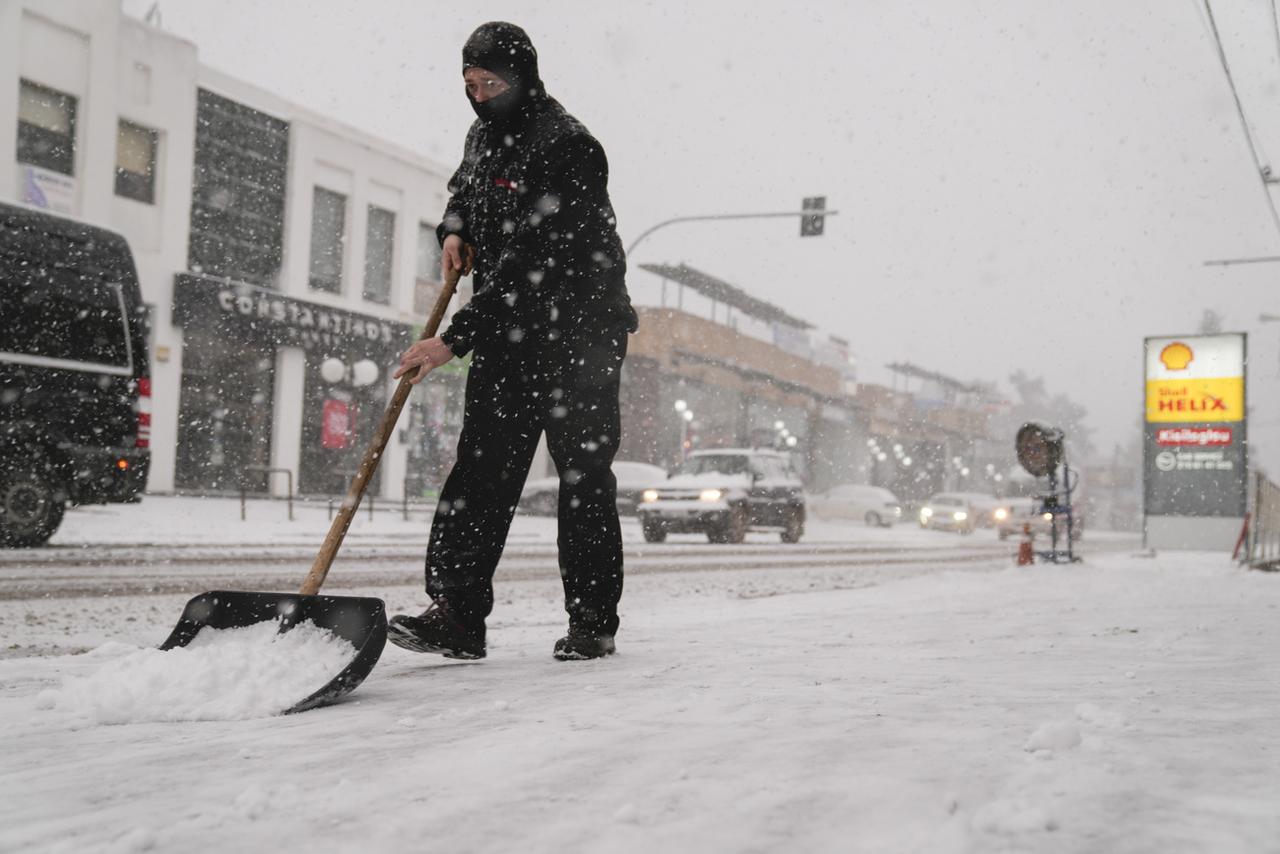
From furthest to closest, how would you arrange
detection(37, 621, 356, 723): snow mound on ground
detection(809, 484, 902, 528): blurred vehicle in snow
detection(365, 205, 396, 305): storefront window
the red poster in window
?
detection(809, 484, 902, 528): blurred vehicle in snow → detection(365, 205, 396, 305): storefront window → the red poster in window → detection(37, 621, 356, 723): snow mound on ground

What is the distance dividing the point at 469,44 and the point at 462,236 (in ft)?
→ 1.91

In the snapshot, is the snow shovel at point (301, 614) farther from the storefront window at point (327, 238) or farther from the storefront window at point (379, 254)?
the storefront window at point (379, 254)

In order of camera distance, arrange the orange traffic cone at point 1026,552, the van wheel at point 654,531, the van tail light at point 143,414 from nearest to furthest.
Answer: the van tail light at point 143,414, the orange traffic cone at point 1026,552, the van wheel at point 654,531

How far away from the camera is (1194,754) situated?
1.81 m

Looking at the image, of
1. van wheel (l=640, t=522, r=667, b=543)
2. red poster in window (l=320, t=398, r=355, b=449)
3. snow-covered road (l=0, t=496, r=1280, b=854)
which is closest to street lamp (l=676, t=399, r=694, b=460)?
red poster in window (l=320, t=398, r=355, b=449)

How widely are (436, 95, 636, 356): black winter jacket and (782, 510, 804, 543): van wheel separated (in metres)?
15.8

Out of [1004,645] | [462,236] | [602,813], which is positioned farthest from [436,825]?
[1004,645]

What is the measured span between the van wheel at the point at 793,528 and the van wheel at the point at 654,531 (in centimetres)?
252

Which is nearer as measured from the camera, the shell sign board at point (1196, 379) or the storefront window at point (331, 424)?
the shell sign board at point (1196, 379)

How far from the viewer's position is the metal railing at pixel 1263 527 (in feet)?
41.1

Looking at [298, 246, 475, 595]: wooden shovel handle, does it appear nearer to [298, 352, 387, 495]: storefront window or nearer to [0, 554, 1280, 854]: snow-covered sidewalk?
[0, 554, 1280, 854]: snow-covered sidewalk

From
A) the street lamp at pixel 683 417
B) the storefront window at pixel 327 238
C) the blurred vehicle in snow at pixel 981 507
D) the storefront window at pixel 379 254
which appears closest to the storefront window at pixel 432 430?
the storefront window at pixel 379 254

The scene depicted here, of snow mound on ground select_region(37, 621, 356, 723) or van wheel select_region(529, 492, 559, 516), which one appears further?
van wheel select_region(529, 492, 559, 516)

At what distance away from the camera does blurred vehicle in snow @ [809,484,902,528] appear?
37281mm
